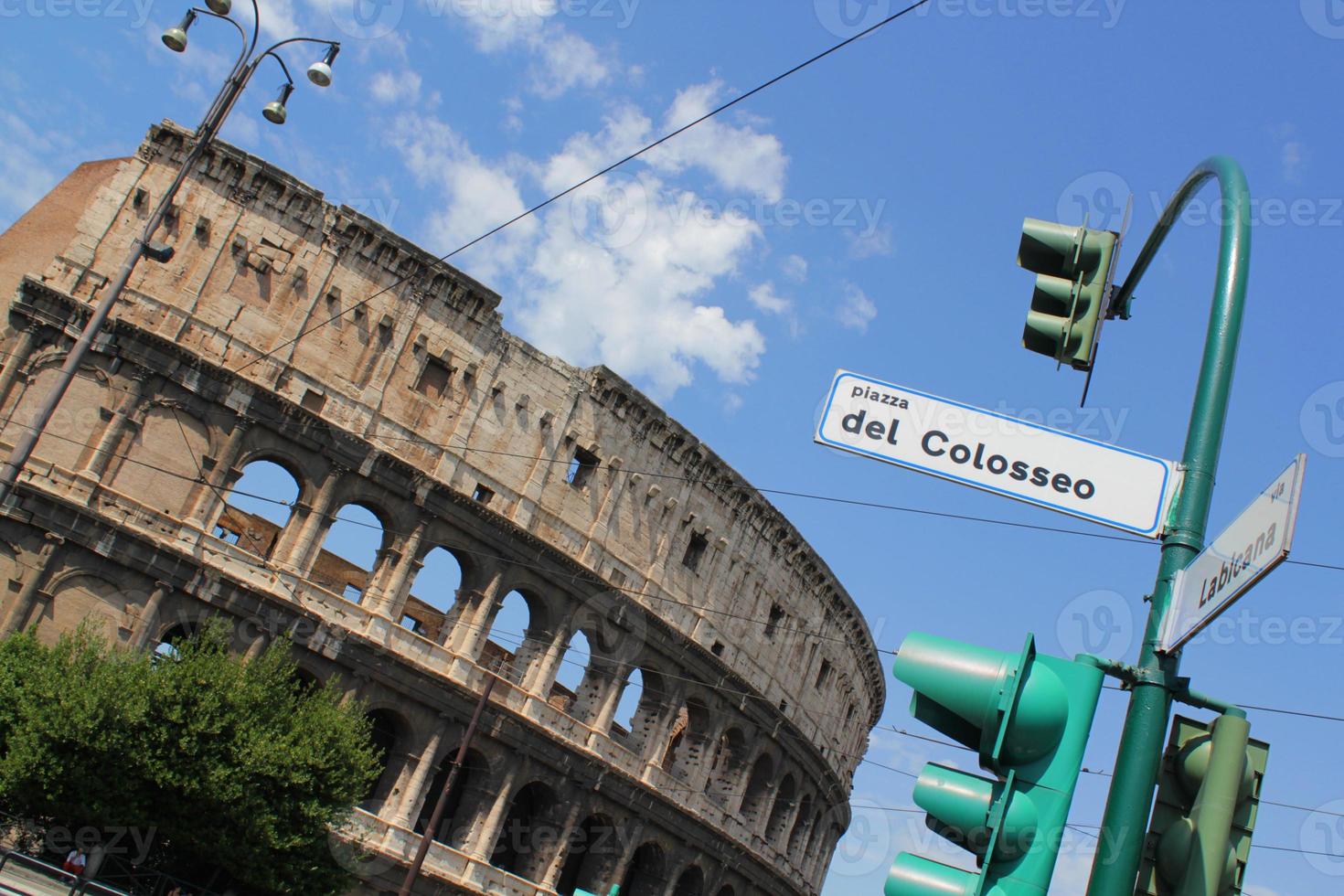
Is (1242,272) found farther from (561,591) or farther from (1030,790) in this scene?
(561,591)

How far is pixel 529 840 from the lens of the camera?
27703 mm

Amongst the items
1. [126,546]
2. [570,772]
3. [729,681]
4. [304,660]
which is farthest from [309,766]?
[729,681]

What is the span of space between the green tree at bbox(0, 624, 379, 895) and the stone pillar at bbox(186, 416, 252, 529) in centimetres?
377

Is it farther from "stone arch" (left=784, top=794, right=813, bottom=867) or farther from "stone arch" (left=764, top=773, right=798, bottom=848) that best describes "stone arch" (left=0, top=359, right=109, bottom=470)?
"stone arch" (left=784, top=794, right=813, bottom=867)

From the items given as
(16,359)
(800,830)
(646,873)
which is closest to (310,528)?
(16,359)

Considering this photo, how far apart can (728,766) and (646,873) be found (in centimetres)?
415

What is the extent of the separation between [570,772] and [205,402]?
42.0 feet

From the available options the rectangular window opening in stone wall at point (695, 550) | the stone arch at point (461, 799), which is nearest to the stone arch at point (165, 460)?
the stone arch at point (461, 799)

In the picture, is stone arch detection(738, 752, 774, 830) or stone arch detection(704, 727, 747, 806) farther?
stone arch detection(738, 752, 774, 830)

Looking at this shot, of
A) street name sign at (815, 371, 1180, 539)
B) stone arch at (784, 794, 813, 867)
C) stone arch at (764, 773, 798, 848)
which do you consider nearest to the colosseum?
stone arch at (764, 773, 798, 848)

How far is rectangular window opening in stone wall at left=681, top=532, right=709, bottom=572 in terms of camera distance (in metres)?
31.7

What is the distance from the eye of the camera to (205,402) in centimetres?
2491

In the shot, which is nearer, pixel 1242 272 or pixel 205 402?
pixel 1242 272

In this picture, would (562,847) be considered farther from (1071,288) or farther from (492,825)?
(1071,288)
